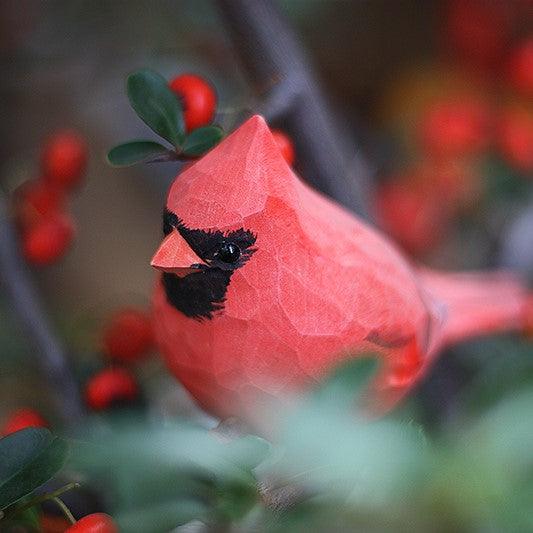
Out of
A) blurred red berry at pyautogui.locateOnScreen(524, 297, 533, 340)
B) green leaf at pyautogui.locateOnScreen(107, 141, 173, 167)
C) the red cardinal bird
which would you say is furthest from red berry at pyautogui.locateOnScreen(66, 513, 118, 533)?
blurred red berry at pyautogui.locateOnScreen(524, 297, 533, 340)

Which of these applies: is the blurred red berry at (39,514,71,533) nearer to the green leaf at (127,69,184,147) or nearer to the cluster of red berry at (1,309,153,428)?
the cluster of red berry at (1,309,153,428)

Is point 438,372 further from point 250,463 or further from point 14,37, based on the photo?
point 14,37

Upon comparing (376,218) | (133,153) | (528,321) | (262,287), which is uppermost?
(133,153)

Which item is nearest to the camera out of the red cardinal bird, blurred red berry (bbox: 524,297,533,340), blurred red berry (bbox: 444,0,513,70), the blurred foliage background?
the blurred foliage background

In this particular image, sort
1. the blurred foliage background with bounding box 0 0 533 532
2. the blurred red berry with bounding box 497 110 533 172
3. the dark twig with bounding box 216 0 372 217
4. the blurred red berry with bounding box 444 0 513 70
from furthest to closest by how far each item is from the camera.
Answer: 1. the blurred red berry with bounding box 444 0 513 70
2. the blurred red berry with bounding box 497 110 533 172
3. the dark twig with bounding box 216 0 372 217
4. the blurred foliage background with bounding box 0 0 533 532

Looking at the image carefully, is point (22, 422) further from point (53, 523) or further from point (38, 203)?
point (38, 203)

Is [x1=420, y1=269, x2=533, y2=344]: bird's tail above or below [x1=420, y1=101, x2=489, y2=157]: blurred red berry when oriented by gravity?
below

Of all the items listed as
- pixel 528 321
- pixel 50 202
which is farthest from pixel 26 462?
pixel 528 321
